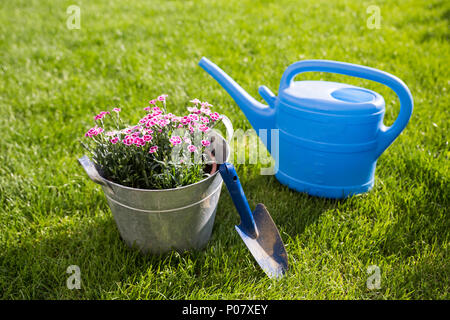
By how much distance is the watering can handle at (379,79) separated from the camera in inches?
62.3

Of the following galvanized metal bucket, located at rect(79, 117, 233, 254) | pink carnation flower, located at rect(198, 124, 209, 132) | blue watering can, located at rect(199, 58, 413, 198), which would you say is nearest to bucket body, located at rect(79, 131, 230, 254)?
galvanized metal bucket, located at rect(79, 117, 233, 254)

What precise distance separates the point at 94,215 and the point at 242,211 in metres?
0.77

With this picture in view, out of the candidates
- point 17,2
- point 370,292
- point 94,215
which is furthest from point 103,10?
point 370,292

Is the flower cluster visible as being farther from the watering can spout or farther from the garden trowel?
the watering can spout

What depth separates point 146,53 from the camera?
3600 millimetres

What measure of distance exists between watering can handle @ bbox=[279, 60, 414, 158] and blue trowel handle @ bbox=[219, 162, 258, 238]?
2.12 ft

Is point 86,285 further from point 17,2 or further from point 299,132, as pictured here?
point 17,2

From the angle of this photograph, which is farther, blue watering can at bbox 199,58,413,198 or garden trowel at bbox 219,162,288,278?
blue watering can at bbox 199,58,413,198

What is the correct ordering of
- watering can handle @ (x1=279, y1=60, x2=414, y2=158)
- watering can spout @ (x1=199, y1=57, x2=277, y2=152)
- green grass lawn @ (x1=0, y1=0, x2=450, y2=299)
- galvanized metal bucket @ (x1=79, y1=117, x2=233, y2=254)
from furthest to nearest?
watering can spout @ (x1=199, y1=57, x2=277, y2=152) → watering can handle @ (x1=279, y1=60, x2=414, y2=158) → green grass lawn @ (x1=0, y1=0, x2=450, y2=299) → galvanized metal bucket @ (x1=79, y1=117, x2=233, y2=254)

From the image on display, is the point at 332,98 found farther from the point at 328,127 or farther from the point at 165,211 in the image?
the point at 165,211

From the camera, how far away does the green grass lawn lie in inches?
57.9

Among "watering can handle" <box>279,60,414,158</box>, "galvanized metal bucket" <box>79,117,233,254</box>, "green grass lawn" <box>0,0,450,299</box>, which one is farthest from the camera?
"watering can handle" <box>279,60,414,158</box>
